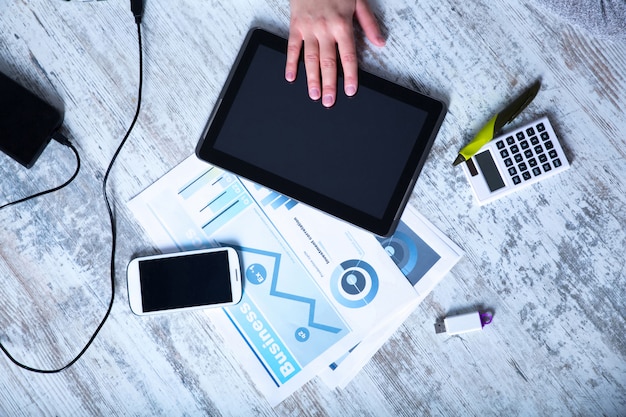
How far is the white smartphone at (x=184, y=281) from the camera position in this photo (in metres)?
0.66

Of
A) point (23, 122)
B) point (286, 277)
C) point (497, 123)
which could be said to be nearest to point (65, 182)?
point (23, 122)

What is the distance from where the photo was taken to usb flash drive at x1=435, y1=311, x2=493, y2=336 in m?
0.63

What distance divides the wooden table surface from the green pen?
16 mm

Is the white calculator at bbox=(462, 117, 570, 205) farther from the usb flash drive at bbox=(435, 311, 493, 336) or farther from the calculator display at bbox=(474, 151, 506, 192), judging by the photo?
the usb flash drive at bbox=(435, 311, 493, 336)

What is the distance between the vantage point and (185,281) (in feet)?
2.17

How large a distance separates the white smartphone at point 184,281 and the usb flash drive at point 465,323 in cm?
28

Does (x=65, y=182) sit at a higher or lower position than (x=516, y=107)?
lower

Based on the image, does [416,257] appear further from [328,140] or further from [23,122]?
[23,122]

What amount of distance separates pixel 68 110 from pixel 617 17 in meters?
0.73

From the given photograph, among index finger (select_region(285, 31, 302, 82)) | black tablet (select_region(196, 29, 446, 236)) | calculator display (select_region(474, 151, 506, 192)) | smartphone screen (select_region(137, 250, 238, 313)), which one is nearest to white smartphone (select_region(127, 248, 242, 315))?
smartphone screen (select_region(137, 250, 238, 313))

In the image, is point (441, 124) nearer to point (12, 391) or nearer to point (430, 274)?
point (430, 274)

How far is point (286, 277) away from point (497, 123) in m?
0.34

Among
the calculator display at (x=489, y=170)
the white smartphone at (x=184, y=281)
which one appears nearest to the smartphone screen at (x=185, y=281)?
the white smartphone at (x=184, y=281)

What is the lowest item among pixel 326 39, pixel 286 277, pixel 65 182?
pixel 65 182
